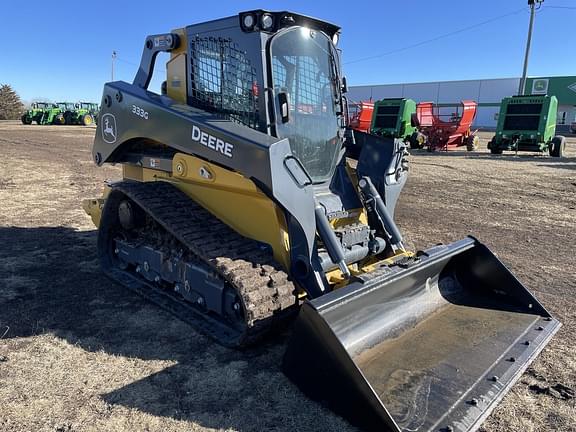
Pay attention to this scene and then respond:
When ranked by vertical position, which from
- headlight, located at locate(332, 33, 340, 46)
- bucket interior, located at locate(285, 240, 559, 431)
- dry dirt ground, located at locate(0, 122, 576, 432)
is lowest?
dry dirt ground, located at locate(0, 122, 576, 432)

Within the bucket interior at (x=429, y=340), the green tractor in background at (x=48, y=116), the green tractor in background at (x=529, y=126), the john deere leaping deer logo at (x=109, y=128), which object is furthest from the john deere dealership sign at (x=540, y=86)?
the john deere leaping deer logo at (x=109, y=128)

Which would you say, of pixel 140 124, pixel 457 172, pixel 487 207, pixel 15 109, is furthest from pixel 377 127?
pixel 15 109

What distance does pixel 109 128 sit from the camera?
4848mm

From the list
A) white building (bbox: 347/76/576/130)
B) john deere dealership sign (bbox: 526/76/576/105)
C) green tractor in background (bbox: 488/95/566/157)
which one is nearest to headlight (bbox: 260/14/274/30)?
green tractor in background (bbox: 488/95/566/157)

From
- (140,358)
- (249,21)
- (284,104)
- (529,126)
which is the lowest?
(140,358)

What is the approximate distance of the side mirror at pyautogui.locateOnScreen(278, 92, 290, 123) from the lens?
369 centimetres

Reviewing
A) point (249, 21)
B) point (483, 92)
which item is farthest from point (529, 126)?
point (483, 92)

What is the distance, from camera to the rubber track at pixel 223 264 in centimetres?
323

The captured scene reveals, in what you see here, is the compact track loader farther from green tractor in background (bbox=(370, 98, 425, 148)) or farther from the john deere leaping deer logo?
green tractor in background (bbox=(370, 98, 425, 148))

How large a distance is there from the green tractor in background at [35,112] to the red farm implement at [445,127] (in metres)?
32.1

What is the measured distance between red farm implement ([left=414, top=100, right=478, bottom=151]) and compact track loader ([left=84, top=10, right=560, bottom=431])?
1822 centimetres

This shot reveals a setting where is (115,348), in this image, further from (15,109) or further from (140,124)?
(15,109)

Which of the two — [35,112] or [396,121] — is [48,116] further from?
[396,121]

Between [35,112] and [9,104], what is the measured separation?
1801 centimetres
